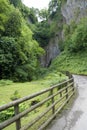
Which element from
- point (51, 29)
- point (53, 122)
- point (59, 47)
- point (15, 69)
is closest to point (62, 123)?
point (53, 122)

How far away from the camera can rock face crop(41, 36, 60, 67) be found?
7801 cm

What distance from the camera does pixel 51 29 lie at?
79.9 meters

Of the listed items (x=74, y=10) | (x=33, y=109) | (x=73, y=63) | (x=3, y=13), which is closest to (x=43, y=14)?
(x=74, y=10)

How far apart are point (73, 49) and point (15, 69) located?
3055cm

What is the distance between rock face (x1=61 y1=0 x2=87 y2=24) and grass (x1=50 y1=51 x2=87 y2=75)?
30.9 ft

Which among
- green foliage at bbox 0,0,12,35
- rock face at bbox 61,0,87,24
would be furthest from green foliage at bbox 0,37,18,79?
rock face at bbox 61,0,87,24

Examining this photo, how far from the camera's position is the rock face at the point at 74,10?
61781mm

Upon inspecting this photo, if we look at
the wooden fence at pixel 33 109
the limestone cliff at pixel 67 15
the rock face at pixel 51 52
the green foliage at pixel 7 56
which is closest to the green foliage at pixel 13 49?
the green foliage at pixel 7 56

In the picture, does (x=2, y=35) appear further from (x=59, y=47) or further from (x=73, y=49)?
(x=59, y=47)

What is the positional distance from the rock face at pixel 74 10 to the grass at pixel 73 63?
9.43 meters

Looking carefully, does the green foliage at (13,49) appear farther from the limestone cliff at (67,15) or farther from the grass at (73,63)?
the limestone cliff at (67,15)

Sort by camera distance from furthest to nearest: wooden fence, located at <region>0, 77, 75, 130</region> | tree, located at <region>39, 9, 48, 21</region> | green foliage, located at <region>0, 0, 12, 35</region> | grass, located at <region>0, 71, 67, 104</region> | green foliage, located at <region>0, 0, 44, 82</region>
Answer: tree, located at <region>39, 9, 48, 21</region> < green foliage, located at <region>0, 0, 12, 35</region> < green foliage, located at <region>0, 0, 44, 82</region> < grass, located at <region>0, 71, 67, 104</region> < wooden fence, located at <region>0, 77, 75, 130</region>

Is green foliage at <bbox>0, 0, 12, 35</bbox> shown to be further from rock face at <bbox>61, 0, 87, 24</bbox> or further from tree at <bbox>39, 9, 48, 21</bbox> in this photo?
tree at <bbox>39, 9, 48, 21</bbox>

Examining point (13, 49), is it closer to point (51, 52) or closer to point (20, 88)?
point (20, 88)
